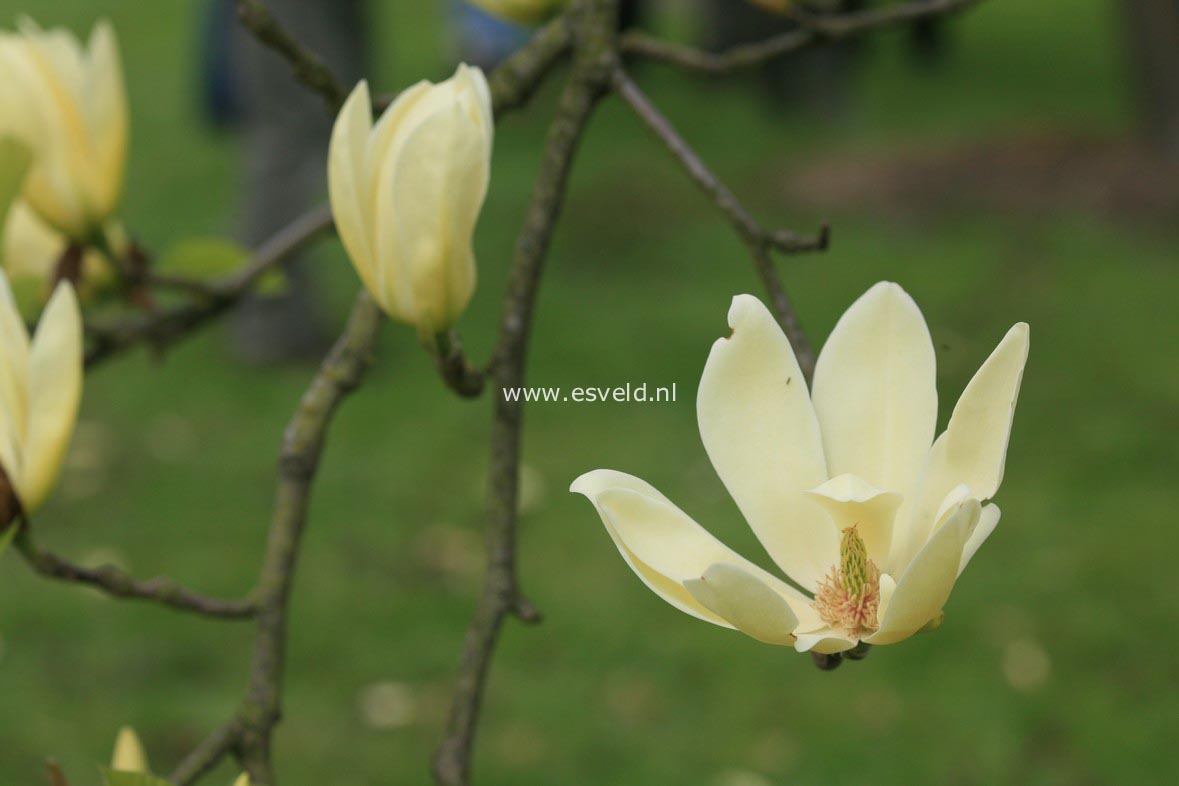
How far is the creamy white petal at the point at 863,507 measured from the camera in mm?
524

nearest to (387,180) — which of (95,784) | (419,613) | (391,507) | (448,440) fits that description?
(95,784)

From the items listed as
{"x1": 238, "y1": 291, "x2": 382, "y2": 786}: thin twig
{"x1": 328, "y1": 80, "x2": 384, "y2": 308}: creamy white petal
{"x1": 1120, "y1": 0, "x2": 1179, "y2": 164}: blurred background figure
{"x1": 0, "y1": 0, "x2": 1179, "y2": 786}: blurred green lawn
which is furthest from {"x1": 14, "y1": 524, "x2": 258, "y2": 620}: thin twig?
{"x1": 1120, "y1": 0, "x2": 1179, "y2": 164}: blurred background figure

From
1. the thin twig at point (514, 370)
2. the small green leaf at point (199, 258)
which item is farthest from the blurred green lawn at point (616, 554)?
the thin twig at point (514, 370)

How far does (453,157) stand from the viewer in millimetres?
590

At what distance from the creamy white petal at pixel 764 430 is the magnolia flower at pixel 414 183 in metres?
0.14

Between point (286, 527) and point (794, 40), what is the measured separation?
1.90 ft

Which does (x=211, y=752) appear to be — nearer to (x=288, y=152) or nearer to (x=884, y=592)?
(x=884, y=592)

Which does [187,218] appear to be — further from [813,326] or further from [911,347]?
[911,347]

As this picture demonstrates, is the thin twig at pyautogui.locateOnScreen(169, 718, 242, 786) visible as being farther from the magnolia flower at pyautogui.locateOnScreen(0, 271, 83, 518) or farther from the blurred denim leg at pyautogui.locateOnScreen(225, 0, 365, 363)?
the blurred denim leg at pyautogui.locateOnScreen(225, 0, 365, 363)

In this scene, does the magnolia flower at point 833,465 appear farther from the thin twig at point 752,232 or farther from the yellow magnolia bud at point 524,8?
the yellow magnolia bud at point 524,8


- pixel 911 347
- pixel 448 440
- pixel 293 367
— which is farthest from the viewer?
pixel 293 367

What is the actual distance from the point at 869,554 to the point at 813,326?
3.44 metres

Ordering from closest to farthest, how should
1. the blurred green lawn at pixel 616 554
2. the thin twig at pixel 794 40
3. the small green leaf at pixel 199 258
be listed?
1. the thin twig at pixel 794 40
2. the small green leaf at pixel 199 258
3. the blurred green lawn at pixel 616 554

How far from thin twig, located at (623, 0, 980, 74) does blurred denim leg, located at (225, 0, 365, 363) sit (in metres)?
2.99
